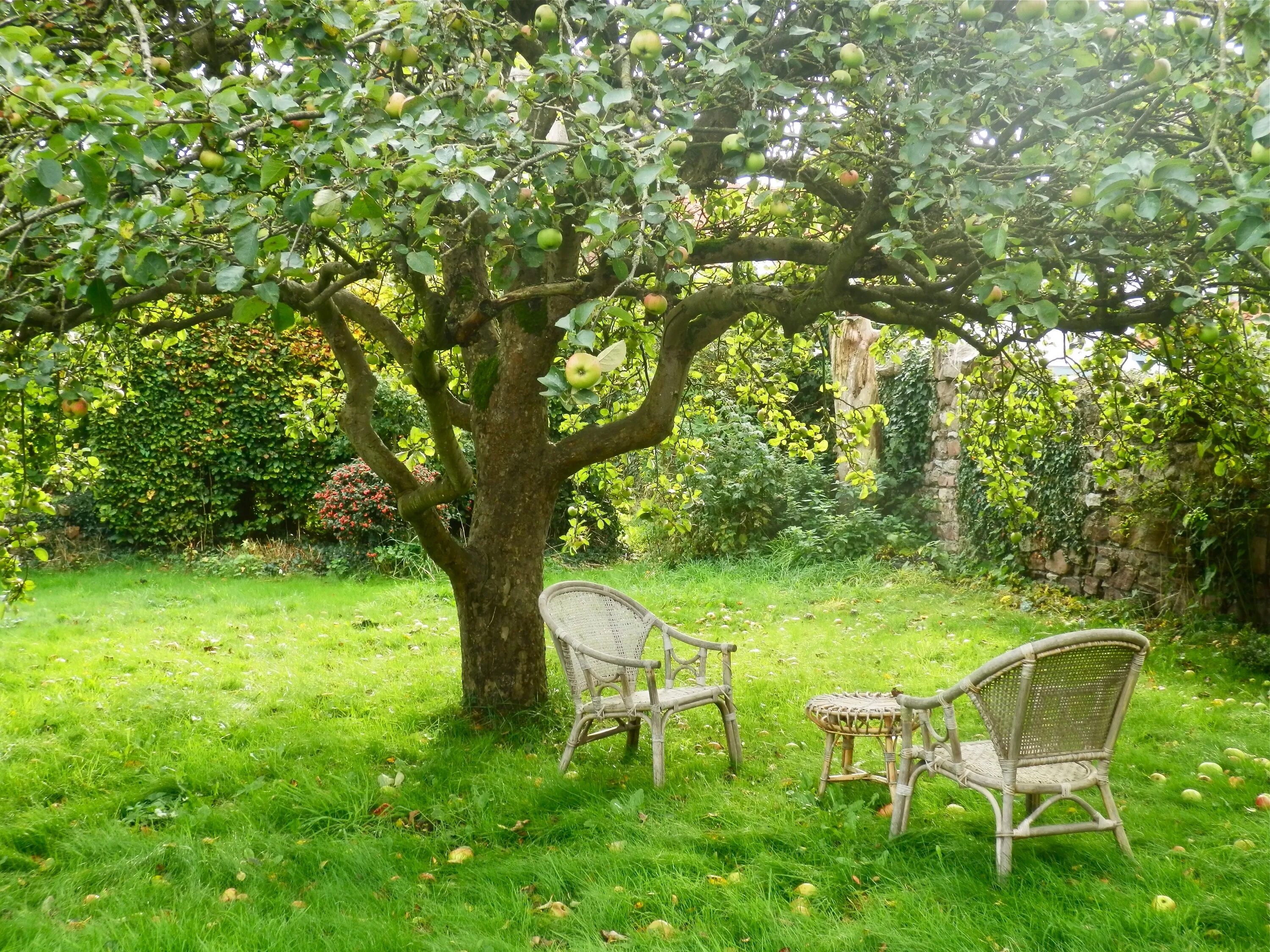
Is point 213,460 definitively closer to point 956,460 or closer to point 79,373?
point 79,373

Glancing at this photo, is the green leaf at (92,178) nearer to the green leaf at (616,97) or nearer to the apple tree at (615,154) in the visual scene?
the apple tree at (615,154)

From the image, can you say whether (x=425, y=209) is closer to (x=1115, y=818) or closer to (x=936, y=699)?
(x=936, y=699)

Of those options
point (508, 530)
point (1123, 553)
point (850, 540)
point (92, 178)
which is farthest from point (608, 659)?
point (850, 540)

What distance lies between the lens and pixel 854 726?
3.97 metres

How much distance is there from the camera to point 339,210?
215 cm

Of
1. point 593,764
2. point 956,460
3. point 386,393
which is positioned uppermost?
point 386,393

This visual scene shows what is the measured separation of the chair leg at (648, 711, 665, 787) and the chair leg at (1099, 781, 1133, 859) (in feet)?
5.95

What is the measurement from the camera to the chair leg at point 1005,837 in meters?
3.18

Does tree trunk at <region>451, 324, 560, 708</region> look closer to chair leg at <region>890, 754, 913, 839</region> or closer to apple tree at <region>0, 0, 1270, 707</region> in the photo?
apple tree at <region>0, 0, 1270, 707</region>

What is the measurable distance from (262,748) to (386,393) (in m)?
6.41

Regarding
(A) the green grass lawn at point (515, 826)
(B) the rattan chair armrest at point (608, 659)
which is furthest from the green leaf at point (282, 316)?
(B) the rattan chair armrest at point (608, 659)

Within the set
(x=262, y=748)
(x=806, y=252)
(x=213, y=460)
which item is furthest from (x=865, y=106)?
(x=213, y=460)

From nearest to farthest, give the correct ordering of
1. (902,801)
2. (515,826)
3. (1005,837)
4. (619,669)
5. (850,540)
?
(1005,837) → (902,801) → (515,826) → (619,669) → (850,540)

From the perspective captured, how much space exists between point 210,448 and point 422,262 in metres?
10.5
